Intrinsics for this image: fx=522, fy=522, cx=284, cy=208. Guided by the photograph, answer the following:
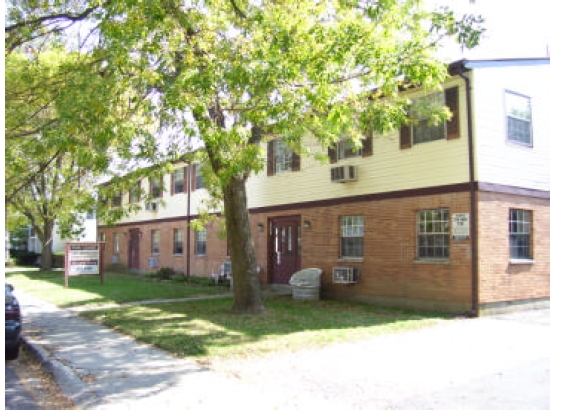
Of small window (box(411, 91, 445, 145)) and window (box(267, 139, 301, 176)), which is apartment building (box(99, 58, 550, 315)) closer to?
small window (box(411, 91, 445, 145))

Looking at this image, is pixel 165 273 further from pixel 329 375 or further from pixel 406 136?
pixel 329 375

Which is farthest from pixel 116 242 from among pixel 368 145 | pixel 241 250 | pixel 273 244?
pixel 241 250

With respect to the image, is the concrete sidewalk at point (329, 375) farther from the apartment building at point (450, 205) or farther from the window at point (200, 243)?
the window at point (200, 243)

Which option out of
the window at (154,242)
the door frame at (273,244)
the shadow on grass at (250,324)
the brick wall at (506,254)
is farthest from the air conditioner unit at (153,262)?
the brick wall at (506,254)

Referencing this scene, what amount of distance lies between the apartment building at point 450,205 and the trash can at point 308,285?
1.33ft

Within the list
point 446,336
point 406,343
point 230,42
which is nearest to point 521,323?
point 446,336

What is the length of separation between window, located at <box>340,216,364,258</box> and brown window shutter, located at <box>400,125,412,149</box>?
7.91ft

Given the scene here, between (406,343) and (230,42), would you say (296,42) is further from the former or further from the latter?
(406,343)

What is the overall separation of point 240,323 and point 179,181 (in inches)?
610

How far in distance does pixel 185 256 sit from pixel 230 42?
51.7ft

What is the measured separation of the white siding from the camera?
12.0m

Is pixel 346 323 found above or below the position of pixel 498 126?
below

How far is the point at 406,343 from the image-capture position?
8.90 metres

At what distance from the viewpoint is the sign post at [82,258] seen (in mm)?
17625
